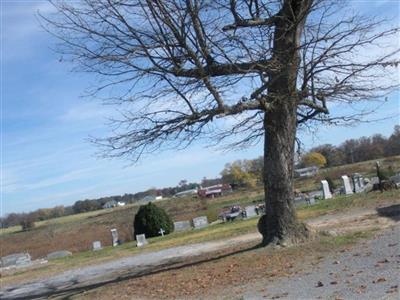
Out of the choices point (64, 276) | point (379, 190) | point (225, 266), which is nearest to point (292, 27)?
point (225, 266)

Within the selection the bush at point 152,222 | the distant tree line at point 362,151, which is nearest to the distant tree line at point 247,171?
the distant tree line at point 362,151

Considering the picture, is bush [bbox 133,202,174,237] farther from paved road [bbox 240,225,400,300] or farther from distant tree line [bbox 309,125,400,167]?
distant tree line [bbox 309,125,400,167]

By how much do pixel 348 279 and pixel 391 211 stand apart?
7.96 metres

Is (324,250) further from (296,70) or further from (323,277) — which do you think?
(296,70)

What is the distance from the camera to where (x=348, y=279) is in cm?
799

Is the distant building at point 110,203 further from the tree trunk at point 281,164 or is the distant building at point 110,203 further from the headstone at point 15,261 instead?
the tree trunk at point 281,164

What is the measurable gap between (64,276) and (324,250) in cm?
804

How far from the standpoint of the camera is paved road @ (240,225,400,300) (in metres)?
7.09

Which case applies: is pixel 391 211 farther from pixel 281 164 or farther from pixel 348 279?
pixel 348 279

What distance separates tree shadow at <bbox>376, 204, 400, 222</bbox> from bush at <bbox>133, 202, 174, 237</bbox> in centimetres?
1416

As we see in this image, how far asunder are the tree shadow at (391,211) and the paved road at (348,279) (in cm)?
389

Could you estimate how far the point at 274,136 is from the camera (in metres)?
12.2

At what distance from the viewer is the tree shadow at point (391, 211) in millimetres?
14212

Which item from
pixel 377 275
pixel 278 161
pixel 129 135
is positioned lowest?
pixel 377 275
